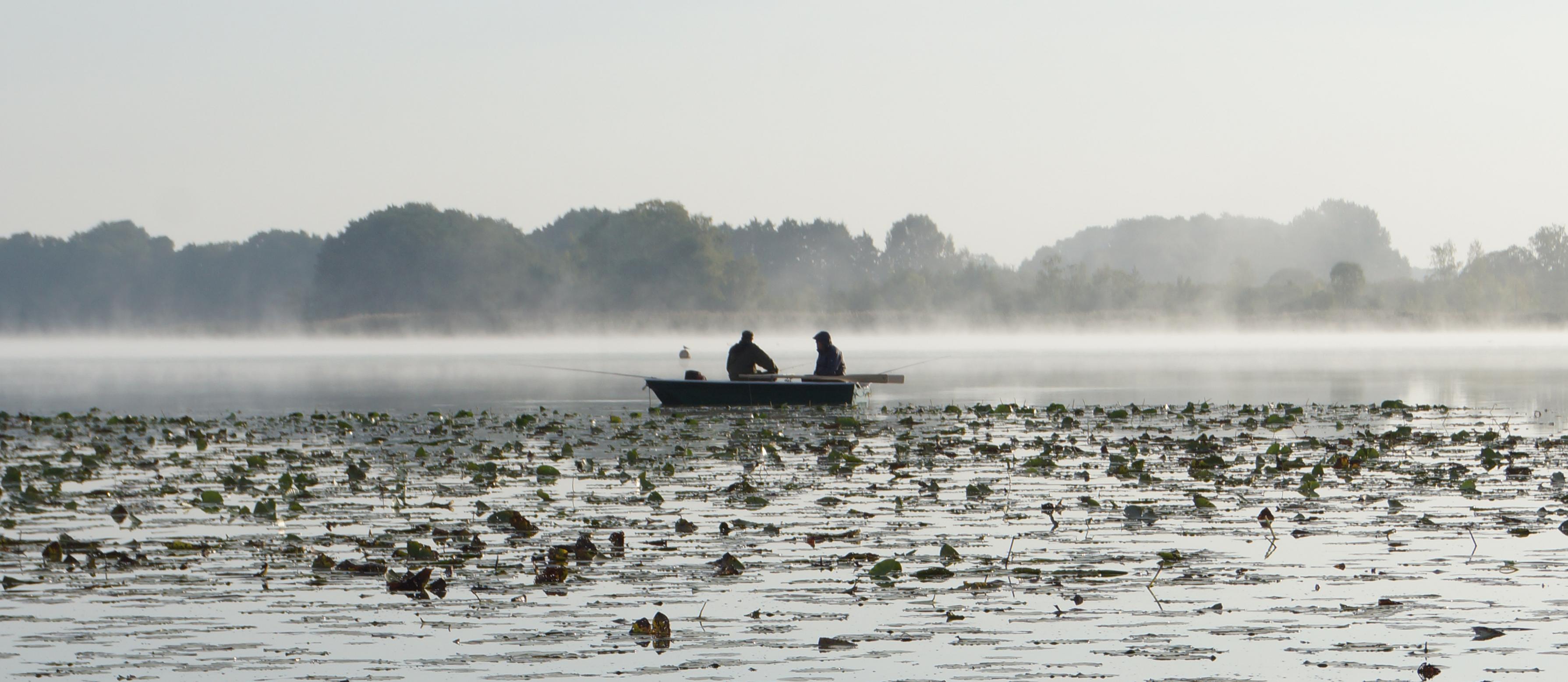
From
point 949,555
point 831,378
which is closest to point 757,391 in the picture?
point 831,378

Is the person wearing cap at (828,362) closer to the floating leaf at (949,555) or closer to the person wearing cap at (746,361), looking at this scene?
the person wearing cap at (746,361)

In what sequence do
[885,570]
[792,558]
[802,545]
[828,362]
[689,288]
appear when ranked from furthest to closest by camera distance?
[689,288] → [828,362] → [802,545] → [792,558] → [885,570]

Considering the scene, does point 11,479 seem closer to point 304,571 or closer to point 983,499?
point 304,571

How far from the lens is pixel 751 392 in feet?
99.8

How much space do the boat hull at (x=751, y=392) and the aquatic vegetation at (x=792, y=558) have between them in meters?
9.14

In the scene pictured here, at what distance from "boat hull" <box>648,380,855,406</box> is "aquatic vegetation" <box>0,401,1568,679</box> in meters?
9.14

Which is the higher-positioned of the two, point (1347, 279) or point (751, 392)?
point (1347, 279)

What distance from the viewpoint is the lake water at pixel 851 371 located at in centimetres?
3544

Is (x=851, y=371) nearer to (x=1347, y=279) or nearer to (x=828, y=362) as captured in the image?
(x=828, y=362)

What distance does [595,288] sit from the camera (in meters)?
125

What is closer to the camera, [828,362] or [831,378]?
[831,378]

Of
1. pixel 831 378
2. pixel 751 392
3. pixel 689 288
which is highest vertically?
pixel 689 288

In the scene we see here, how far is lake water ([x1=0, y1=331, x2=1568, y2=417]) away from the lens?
35.4 meters

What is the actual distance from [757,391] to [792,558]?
19.2 m
